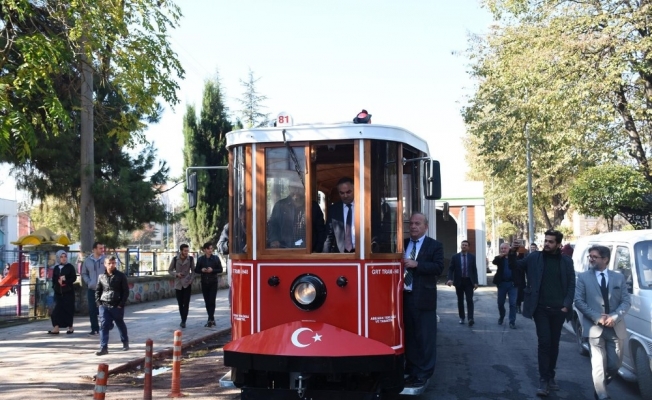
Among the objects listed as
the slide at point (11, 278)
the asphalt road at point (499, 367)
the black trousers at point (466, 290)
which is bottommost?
the asphalt road at point (499, 367)

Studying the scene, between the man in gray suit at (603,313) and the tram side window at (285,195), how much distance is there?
333 cm

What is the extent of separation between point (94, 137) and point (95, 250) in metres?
5.17

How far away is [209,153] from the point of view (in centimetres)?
3216

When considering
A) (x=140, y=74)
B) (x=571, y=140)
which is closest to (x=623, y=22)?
(x=571, y=140)

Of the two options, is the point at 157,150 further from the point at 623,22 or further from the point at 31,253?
the point at 623,22

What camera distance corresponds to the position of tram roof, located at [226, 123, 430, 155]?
7062 millimetres

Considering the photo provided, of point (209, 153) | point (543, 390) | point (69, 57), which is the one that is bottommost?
point (543, 390)

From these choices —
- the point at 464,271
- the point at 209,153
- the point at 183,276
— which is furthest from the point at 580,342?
the point at 209,153

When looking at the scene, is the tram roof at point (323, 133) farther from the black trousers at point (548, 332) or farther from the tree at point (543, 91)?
the tree at point (543, 91)

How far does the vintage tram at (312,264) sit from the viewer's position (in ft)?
22.0

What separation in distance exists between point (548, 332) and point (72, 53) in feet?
27.2

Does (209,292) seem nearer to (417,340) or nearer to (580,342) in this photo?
(580,342)

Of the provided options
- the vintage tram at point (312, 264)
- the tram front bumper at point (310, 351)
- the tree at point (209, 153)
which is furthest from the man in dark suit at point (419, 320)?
the tree at point (209, 153)

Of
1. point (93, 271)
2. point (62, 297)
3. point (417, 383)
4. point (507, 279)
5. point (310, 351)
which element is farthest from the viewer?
point (507, 279)
